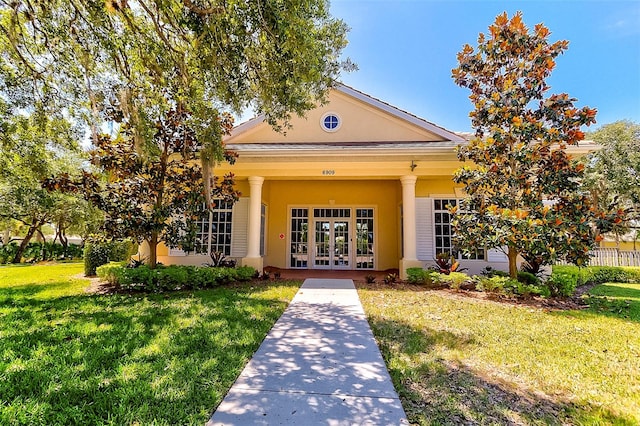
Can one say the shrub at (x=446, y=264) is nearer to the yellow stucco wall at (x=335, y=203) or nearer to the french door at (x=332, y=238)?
the yellow stucco wall at (x=335, y=203)

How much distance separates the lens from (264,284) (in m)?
9.20

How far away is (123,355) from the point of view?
148 inches

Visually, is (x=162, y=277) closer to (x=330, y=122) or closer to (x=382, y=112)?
(x=330, y=122)

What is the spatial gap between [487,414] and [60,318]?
651 centimetres

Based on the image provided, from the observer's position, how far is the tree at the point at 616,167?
19711 millimetres

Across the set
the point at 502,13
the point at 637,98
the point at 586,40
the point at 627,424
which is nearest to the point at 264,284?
the point at 627,424

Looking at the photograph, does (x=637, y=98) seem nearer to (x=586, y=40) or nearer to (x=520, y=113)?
(x=586, y=40)

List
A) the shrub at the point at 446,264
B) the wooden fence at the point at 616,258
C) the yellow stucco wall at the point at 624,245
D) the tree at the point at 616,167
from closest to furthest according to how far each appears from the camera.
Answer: the shrub at the point at 446,264 < the wooden fence at the point at 616,258 < the tree at the point at 616,167 < the yellow stucco wall at the point at 624,245

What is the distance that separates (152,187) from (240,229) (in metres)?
4.08

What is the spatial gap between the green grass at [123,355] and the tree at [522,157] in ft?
18.3

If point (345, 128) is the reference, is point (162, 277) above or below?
below

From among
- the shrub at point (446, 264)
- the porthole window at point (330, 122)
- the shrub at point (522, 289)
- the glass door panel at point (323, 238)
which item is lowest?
the shrub at point (522, 289)

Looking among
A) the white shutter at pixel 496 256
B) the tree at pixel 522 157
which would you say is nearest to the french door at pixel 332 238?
the white shutter at pixel 496 256

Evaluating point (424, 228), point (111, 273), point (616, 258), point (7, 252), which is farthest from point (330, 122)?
point (7, 252)
